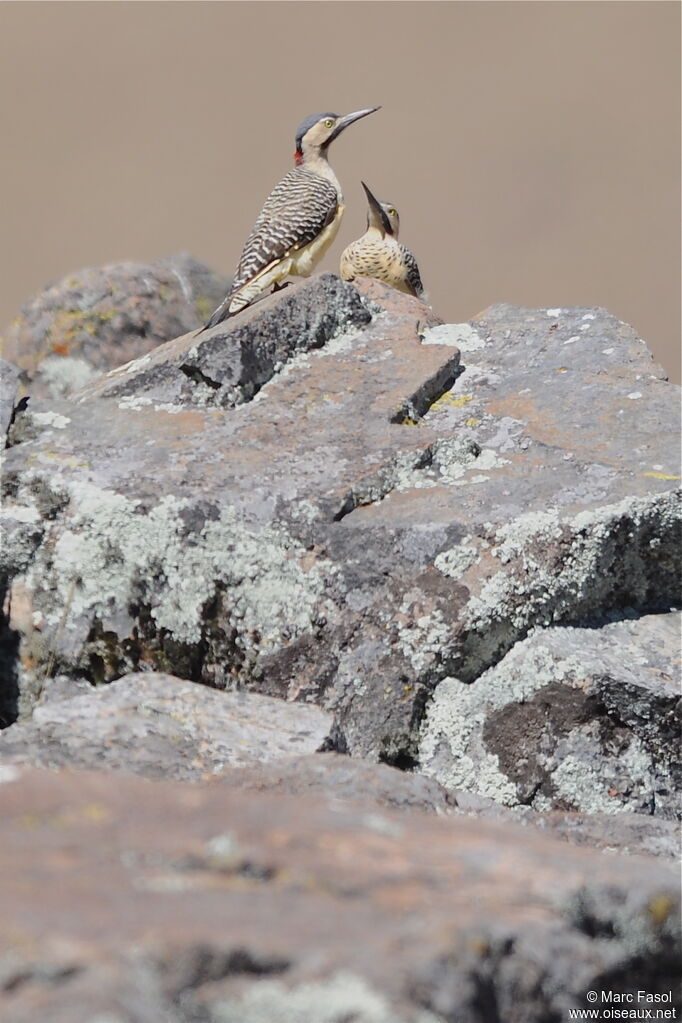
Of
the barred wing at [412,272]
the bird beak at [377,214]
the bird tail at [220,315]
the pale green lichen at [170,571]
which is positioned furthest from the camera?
the bird beak at [377,214]

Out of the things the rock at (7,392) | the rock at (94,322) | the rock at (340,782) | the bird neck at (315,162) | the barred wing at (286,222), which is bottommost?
the rock at (340,782)

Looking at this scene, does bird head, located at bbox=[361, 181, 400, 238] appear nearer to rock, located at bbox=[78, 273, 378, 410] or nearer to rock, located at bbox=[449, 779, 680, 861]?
rock, located at bbox=[78, 273, 378, 410]

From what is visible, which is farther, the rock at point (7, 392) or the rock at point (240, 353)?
the rock at point (240, 353)

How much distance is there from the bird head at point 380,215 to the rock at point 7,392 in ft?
19.6

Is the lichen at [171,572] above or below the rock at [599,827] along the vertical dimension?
above

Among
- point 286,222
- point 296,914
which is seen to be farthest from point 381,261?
point 296,914

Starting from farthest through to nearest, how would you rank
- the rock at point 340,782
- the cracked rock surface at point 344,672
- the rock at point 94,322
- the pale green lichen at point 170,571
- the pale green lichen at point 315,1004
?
the rock at point 94,322 < the pale green lichen at point 170,571 < the rock at point 340,782 < the cracked rock surface at point 344,672 < the pale green lichen at point 315,1004

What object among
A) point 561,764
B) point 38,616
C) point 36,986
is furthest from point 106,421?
point 36,986

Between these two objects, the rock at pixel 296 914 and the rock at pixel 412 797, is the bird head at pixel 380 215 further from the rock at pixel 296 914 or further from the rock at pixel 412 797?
the rock at pixel 296 914

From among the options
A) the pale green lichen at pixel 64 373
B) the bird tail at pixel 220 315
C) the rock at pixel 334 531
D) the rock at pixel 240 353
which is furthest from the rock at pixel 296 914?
the pale green lichen at pixel 64 373

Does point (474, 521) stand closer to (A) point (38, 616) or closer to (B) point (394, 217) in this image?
(A) point (38, 616)

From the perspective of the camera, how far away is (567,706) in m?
4.24

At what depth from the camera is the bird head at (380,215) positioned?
431 inches

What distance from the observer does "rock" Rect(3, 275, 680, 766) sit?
4.42 meters
